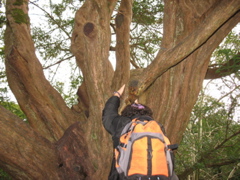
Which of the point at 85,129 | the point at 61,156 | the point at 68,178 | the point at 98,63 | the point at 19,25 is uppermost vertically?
the point at 19,25

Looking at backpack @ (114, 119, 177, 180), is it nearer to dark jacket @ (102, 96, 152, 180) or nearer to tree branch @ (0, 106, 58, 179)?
dark jacket @ (102, 96, 152, 180)

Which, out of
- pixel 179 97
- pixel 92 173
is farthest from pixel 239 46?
pixel 92 173

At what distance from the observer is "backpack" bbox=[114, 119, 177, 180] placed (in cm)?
192

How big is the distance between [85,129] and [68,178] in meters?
0.82

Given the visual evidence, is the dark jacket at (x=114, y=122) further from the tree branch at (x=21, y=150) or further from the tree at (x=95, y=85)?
the tree branch at (x=21, y=150)

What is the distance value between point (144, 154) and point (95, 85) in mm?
1793

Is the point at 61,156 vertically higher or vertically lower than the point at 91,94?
lower

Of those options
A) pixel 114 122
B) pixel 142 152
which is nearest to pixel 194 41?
pixel 114 122

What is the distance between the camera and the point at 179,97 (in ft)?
11.3

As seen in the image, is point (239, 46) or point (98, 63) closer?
point (98, 63)

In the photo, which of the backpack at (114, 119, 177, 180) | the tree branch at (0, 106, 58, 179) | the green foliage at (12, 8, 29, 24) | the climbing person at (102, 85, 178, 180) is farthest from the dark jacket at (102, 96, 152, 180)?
the green foliage at (12, 8, 29, 24)

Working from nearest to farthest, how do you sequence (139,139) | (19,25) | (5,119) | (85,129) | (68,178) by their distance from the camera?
(139,139) → (5,119) → (68,178) → (85,129) → (19,25)

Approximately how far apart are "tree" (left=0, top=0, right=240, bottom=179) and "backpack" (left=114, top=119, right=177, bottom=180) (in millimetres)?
938

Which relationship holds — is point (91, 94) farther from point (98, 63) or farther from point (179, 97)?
point (179, 97)
